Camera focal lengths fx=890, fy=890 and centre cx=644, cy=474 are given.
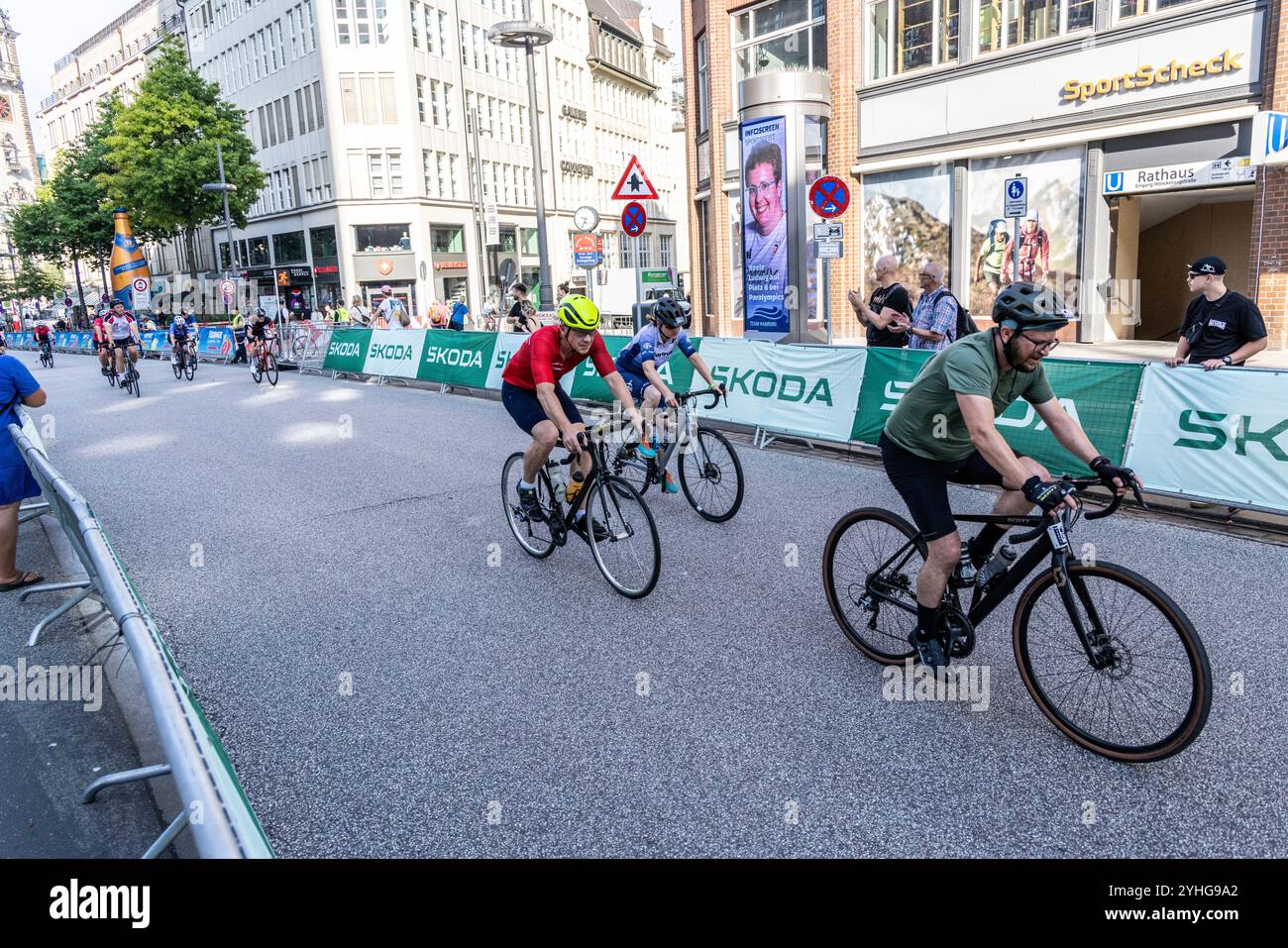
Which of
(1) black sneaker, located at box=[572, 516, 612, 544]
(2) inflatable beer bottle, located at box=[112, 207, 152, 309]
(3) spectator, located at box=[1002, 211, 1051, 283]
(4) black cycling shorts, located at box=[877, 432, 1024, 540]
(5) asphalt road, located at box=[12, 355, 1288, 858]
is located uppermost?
(2) inflatable beer bottle, located at box=[112, 207, 152, 309]

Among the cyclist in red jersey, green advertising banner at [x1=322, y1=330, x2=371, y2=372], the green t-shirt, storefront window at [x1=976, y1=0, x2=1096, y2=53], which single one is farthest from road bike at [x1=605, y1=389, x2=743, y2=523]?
green advertising banner at [x1=322, y1=330, x2=371, y2=372]

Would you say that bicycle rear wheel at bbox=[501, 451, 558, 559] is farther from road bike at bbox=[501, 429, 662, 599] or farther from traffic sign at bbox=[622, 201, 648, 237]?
traffic sign at bbox=[622, 201, 648, 237]

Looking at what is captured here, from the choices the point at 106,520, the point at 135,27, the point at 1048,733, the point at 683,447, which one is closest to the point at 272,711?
the point at 1048,733

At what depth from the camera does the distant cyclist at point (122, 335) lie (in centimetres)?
1975

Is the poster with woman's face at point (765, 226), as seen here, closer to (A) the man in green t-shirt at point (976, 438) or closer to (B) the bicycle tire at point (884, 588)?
(B) the bicycle tire at point (884, 588)

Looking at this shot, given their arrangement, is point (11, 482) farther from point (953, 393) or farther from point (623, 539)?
point (953, 393)

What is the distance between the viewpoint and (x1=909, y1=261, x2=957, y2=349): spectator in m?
9.57

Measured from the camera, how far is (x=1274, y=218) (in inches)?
579

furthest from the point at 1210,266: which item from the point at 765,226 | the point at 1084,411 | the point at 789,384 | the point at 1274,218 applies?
the point at 765,226

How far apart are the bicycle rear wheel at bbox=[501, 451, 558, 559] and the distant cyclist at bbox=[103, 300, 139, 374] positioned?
16171 mm

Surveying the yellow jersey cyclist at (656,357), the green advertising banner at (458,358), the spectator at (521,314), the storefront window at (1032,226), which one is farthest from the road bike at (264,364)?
the storefront window at (1032,226)

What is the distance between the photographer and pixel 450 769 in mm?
3844
